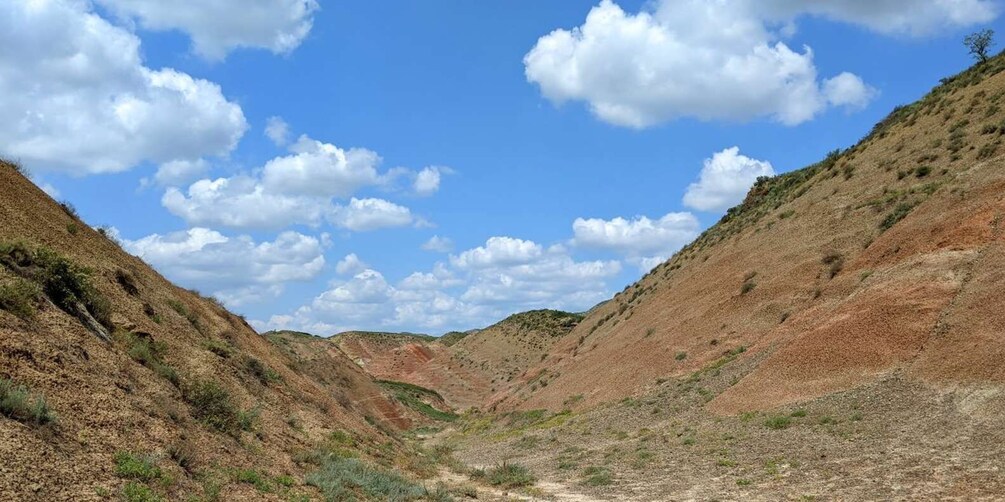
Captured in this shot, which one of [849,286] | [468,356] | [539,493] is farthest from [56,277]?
[468,356]

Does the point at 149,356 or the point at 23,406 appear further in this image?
the point at 149,356

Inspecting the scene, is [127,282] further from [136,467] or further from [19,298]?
[136,467]

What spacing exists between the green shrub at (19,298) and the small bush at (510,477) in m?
13.2

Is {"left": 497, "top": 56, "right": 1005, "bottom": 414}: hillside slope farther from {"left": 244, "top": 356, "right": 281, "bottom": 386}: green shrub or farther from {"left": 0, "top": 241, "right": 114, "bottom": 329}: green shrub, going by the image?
{"left": 0, "top": 241, "right": 114, "bottom": 329}: green shrub

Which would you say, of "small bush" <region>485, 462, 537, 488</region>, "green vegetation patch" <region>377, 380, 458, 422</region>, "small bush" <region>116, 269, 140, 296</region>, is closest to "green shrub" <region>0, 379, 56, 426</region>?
"small bush" <region>116, 269, 140, 296</region>

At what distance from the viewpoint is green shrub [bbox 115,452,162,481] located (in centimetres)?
977

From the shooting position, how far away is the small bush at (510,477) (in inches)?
806

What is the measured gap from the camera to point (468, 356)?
108 meters

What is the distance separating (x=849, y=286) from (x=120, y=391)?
27.4m

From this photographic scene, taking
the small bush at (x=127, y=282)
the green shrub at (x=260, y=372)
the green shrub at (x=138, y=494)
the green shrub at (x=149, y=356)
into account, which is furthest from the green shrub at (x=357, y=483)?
the small bush at (x=127, y=282)

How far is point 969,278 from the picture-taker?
74.6ft

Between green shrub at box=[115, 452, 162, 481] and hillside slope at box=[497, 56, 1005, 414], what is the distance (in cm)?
1925

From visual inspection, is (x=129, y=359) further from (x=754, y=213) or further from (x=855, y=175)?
(x=754, y=213)

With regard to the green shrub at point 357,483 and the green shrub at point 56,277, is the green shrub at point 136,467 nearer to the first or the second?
the green shrub at point 357,483
